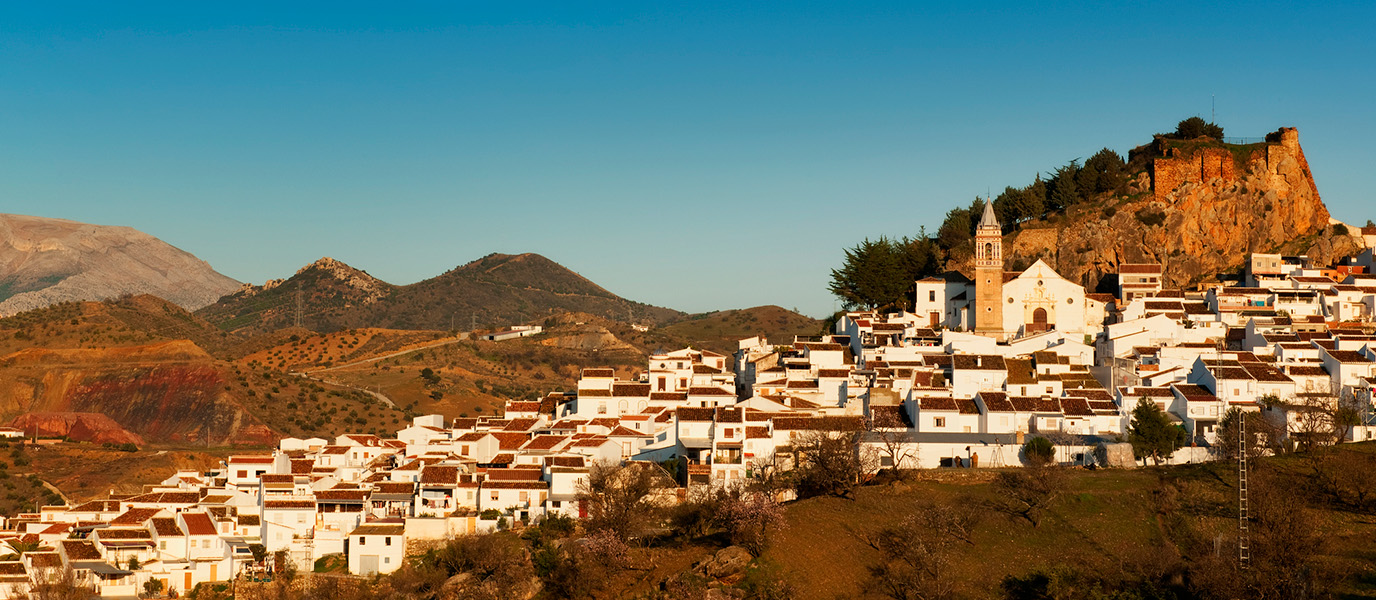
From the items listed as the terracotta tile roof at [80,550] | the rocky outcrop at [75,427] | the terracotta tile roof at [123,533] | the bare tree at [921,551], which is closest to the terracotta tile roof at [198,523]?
the terracotta tile roof at [123,533]

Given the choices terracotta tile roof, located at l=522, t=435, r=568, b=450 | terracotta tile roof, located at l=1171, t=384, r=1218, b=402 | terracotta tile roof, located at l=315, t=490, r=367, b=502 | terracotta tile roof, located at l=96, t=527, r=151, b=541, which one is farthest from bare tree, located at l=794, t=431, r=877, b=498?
terracotta tile roof, located at l=96, t=527, r=151, b=541

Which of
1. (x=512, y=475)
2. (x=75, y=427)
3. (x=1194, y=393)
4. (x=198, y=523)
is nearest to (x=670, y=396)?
(x=512, y=475)

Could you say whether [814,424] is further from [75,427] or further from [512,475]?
[75,427]

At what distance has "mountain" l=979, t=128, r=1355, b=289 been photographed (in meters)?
75.8

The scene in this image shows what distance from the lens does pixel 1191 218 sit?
7731 cm

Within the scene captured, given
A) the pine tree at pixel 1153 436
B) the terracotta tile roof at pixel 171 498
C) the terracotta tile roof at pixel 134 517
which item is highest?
the pine tree at pixel 1153 436

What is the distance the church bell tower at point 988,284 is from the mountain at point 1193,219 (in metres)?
10.4

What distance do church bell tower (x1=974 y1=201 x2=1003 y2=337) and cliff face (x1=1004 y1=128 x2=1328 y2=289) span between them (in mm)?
10792

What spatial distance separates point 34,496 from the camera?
201 feet

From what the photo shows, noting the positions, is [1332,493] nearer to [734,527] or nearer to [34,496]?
[734,527]

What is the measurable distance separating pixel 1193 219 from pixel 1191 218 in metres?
0.13

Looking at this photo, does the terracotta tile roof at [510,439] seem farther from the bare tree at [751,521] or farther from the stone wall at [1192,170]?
the stone wall at [1192,170]

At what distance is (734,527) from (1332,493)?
1829 cm

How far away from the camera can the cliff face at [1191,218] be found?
75.9 meters
